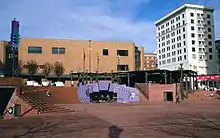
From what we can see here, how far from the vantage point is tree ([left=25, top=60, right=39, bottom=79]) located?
244 feet

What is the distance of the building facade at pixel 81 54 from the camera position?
78.7 m

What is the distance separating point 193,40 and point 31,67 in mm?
69788

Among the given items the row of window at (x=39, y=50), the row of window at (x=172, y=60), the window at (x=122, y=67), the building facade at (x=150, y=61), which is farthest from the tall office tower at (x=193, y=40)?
the row of window at (x=39, y=50)

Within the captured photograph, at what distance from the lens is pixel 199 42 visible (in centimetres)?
11762

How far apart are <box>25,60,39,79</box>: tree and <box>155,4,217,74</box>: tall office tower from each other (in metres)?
61.4

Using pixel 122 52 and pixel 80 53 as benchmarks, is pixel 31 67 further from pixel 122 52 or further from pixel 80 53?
pixel 122 52

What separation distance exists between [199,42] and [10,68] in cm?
7499

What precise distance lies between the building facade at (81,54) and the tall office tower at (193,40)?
36275 millimetres

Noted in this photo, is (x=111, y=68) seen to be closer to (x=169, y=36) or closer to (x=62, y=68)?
(x=62, y=68)

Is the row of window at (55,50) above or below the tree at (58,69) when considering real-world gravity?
above

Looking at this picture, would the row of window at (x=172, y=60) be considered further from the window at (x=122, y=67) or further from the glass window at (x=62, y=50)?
the glass window at (x=62, y=50)

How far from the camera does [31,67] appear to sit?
7469 cm

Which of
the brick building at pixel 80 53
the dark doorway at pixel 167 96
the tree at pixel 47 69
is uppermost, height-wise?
the brick building at pixel 80 53

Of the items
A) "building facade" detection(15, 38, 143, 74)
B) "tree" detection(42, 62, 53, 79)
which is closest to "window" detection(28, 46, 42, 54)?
"building facade" detection(15, 38, 143, 74)
